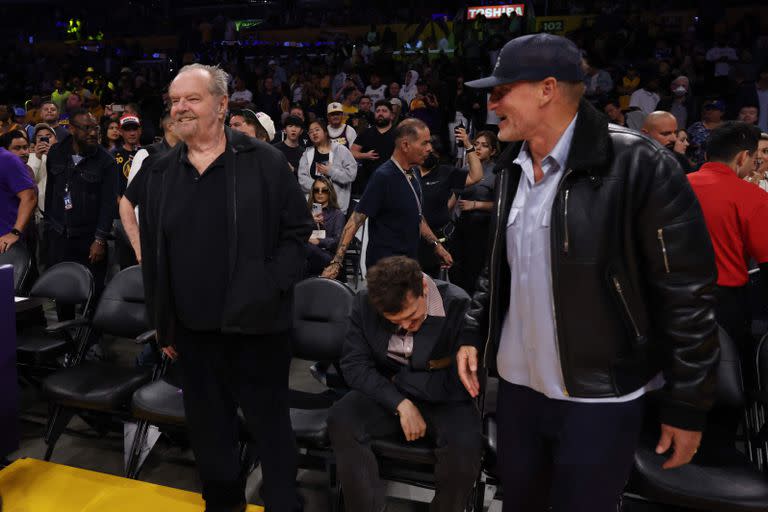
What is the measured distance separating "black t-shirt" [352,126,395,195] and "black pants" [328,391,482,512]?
462 cm

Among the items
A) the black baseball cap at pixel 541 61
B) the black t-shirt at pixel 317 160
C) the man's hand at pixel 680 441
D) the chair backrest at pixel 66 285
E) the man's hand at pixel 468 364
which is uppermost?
the black baseball cap at pixel 541 61

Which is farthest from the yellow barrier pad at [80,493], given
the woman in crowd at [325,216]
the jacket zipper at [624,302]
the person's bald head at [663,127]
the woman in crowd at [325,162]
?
the woman in crowd at [325,162]

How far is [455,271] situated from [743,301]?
2574 mm

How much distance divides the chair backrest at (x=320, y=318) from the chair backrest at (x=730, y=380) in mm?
1651

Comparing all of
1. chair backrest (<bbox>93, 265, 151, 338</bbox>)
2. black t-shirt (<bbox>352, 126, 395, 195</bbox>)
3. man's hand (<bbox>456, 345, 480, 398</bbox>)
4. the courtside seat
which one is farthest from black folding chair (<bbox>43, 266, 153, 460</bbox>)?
black t-shirt (<bbox>352, 126, 395, 195</bbox>)

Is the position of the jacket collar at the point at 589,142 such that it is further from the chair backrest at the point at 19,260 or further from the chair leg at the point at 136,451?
the chair backrest at the point at 19,260

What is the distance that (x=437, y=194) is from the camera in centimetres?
488

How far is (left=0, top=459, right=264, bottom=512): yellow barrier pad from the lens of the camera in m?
2.73

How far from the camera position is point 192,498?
9.18 feet

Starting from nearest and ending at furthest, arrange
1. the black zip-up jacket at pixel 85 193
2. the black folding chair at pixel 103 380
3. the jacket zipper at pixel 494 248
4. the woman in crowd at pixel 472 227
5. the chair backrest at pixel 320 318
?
the jacket zipper at pixel 494 248 → the black folding chair at pixel 103 380 → the chair backrest at pixel 320 318 → the black zip-up jacket at pixel 85 193 → the woman in crowd at pixel 472 227

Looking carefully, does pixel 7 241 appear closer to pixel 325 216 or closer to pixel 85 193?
pixel 85 193

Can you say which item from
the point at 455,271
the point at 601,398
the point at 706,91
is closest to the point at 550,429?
the point at 601,398

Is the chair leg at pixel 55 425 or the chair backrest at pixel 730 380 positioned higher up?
the chair backrest at pixel 730 380

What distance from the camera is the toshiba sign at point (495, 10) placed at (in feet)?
45.9
